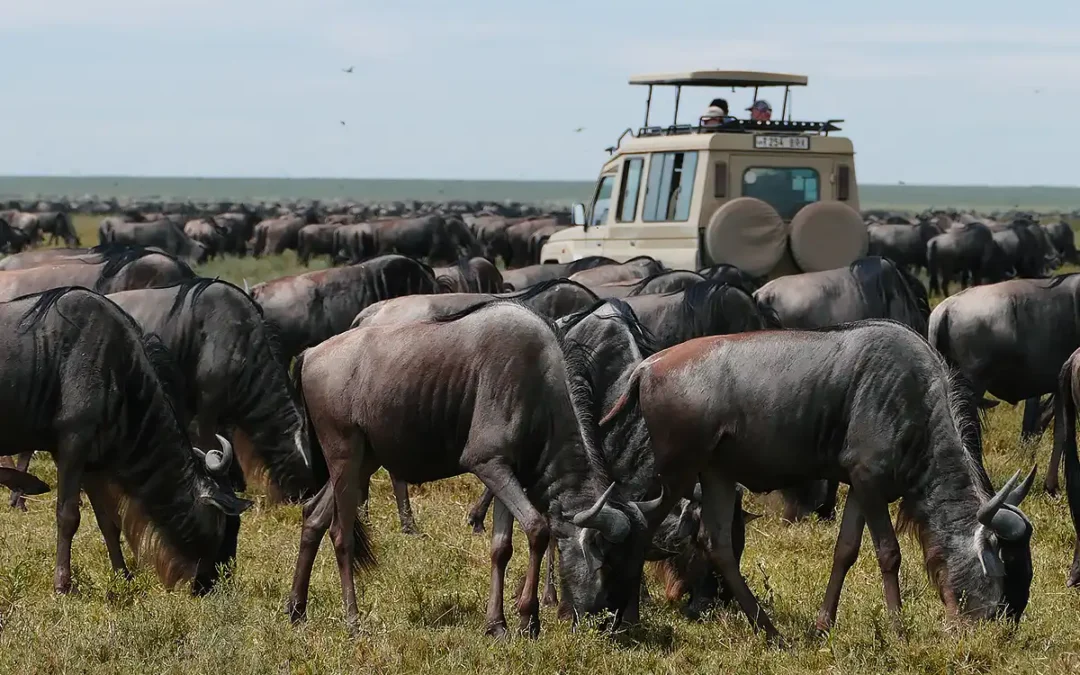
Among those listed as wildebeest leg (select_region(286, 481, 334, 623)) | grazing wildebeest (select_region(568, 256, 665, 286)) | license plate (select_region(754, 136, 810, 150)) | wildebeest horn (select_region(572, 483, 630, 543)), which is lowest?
wildebeest leg (select_region(286, 481, 334, 623))

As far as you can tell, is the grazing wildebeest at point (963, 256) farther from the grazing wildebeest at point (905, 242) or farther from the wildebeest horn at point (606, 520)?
the wildebeest horn at point (606, 520)

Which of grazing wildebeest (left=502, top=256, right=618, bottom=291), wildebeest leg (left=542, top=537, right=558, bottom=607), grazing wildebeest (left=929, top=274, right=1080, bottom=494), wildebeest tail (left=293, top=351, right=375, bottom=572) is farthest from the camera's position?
grazing wildebeest (left=502, top=256, right=618, bottom=291)

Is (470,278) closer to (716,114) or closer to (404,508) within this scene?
(716,114)

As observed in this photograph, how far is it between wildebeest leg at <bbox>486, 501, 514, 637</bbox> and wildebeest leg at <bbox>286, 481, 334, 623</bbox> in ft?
2.54

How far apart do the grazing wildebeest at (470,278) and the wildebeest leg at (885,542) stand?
24.0 ft

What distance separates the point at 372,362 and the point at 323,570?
1611 millimetres

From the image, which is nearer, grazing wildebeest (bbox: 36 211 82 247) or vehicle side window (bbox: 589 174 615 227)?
vehicle side window (bbox: 589 174 615 227)

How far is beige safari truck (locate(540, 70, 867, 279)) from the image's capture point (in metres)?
11.9

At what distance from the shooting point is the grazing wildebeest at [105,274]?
408 inches

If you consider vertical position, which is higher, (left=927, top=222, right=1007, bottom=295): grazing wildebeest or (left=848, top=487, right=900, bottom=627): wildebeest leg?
(left=848, top=487, right=900, bottom=627): wildebeest leg

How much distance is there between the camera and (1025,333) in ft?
32.0

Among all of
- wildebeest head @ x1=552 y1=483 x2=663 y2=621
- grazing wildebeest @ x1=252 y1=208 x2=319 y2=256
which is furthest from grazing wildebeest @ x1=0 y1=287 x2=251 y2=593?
grazing wildebeest @ x1=252 y1=208 x2=319 y2=256

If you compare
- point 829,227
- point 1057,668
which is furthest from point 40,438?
point 829,227

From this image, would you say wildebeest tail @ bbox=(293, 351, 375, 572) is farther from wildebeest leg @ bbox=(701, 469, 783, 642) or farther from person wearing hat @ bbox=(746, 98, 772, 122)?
person wearing hat @ bbox=(746, 98, 772, 122)
